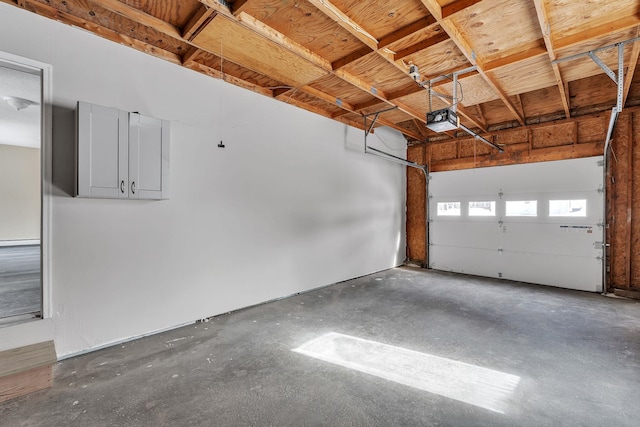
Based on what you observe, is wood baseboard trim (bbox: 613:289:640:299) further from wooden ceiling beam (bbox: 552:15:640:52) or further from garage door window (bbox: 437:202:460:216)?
wooden ceiling beam (bbox: 552:15:640:52)

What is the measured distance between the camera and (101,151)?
2.32 metres

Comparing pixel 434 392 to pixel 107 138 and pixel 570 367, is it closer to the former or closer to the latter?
pixel 570 367

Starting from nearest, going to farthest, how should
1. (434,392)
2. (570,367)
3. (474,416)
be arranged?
(474,416), (434,392), (570,367)

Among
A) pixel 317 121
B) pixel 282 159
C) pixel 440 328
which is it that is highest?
pixel 317 121

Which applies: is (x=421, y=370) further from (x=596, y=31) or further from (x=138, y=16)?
(x=138, y=16)

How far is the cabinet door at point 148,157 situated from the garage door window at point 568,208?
6.05m

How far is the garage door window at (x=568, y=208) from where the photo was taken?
15.1 feet

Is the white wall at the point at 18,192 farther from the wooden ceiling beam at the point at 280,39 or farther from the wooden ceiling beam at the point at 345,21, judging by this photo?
the wooden ceiling beam at the point at 345,21

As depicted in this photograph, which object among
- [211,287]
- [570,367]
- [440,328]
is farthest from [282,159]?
[570,367]

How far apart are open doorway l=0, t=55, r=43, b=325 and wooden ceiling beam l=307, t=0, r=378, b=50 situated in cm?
234

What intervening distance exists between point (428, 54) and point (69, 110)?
3437mm

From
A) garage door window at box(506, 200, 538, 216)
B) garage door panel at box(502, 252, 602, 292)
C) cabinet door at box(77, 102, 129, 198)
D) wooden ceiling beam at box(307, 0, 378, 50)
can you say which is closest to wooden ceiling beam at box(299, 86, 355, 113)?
wooden ceiling beam at box(307, 0, 378, 50)

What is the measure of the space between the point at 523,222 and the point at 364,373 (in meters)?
4.72

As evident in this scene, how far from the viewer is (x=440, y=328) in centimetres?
298
